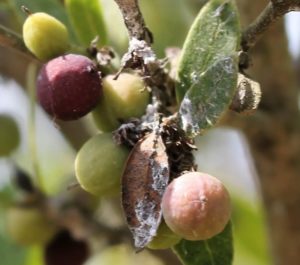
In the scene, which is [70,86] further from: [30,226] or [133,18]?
[30,226]

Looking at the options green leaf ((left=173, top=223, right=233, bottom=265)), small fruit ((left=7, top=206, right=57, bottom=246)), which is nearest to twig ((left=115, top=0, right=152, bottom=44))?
green leaf ((left=173, top=223, right=233, bottom=265))

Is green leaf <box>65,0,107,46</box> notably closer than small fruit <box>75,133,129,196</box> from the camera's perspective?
No

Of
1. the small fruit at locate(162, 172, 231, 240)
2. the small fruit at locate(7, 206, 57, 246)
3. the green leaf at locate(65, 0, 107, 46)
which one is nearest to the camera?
the small fruit at locate(162, 172, 231, 240)

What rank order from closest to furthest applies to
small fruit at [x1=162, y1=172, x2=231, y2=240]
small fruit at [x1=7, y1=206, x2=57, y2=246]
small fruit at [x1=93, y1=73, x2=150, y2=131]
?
1. small fruit at [x1=162, y1=172, x2=231, y2=240]
2. small fruit at [x1=93, y1=73, x2=150, y2=131]
3. small fruit at [x1=7, y1=206, x2=57, y2=246]

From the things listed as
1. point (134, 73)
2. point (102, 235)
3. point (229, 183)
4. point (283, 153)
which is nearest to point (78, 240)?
point (102, 235)

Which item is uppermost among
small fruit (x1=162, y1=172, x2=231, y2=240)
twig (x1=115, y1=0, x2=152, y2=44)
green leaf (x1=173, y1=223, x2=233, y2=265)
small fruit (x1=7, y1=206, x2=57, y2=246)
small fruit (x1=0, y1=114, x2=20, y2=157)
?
twig (x1=115, y1=0, x2=152, y2=44)

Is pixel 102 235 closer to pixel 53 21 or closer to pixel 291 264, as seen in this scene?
pixel 291 264

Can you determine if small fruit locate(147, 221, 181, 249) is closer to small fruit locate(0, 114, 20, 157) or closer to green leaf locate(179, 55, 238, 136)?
green leaf locate(179, 55, 238, 136)

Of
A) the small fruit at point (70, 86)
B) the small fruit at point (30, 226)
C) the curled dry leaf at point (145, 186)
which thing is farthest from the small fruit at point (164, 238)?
the small fruit at point (30, 226)
